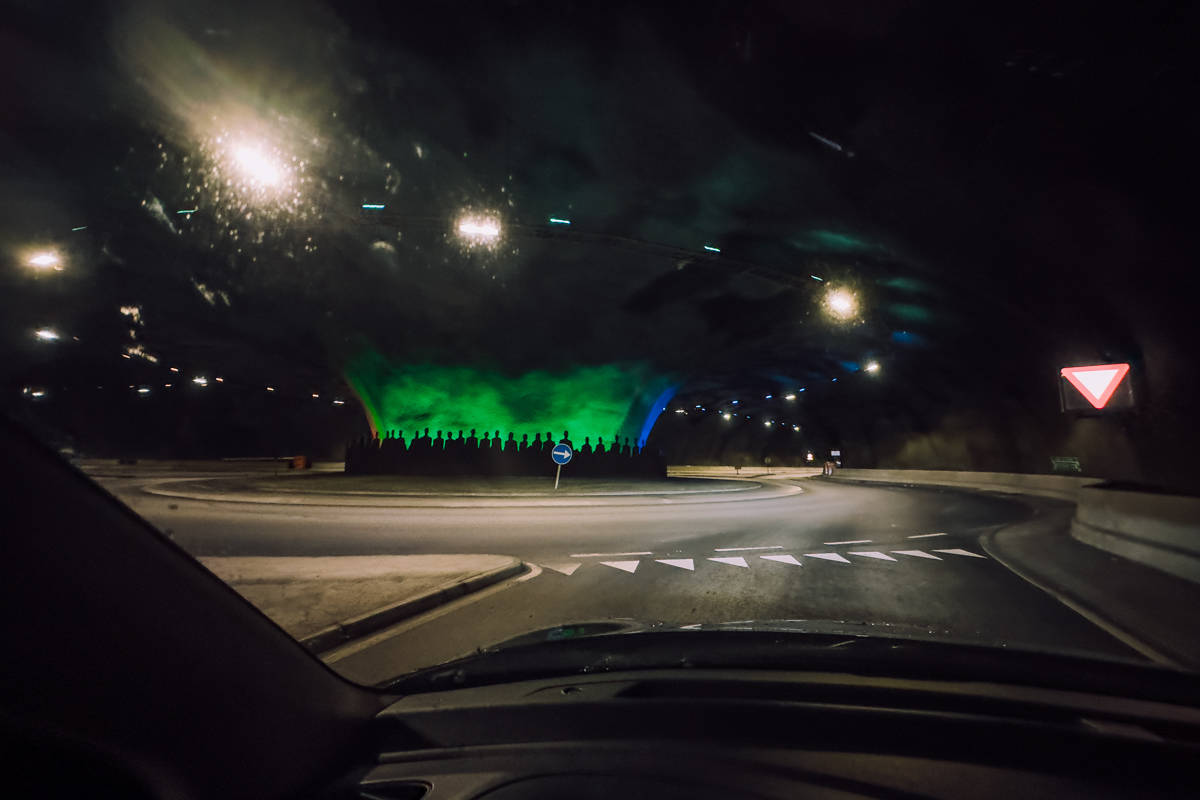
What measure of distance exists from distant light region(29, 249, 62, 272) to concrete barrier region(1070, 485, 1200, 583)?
72.0ft

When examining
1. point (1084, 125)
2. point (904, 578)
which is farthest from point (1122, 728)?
point (1084, 125)

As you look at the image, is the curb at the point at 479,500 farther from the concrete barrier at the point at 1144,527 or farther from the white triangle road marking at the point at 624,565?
the concrete barrier at the point at 1144,527

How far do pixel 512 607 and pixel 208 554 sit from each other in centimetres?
619

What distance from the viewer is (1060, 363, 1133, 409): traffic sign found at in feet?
33.2

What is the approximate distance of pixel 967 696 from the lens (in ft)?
6.63

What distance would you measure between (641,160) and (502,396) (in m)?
22.4

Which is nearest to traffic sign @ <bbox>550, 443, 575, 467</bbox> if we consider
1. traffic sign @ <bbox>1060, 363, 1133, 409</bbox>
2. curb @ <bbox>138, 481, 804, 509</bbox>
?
curb @ <bbox>138, 481, 804, 509</bbox>

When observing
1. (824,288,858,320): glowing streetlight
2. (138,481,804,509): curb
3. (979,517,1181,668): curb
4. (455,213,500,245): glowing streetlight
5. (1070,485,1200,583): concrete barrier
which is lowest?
(138,481,804,509): curb

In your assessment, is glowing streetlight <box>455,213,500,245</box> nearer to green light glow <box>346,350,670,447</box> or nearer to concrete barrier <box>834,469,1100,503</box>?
green light glow <box>346,350,670,447</box>

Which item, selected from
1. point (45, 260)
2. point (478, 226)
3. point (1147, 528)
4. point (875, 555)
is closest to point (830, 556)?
point (875, 555)

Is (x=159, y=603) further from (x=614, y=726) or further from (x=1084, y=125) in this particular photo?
(x=1084, y=125)

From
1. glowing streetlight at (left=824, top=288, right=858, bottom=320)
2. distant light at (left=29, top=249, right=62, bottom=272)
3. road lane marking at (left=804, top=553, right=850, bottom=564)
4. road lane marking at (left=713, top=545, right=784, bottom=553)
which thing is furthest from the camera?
glowing streetlight at (left=824, top=288, right=858, bottom=320)

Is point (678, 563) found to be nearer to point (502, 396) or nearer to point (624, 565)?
point (624, 565)

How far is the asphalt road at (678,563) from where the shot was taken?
5.23 meters
